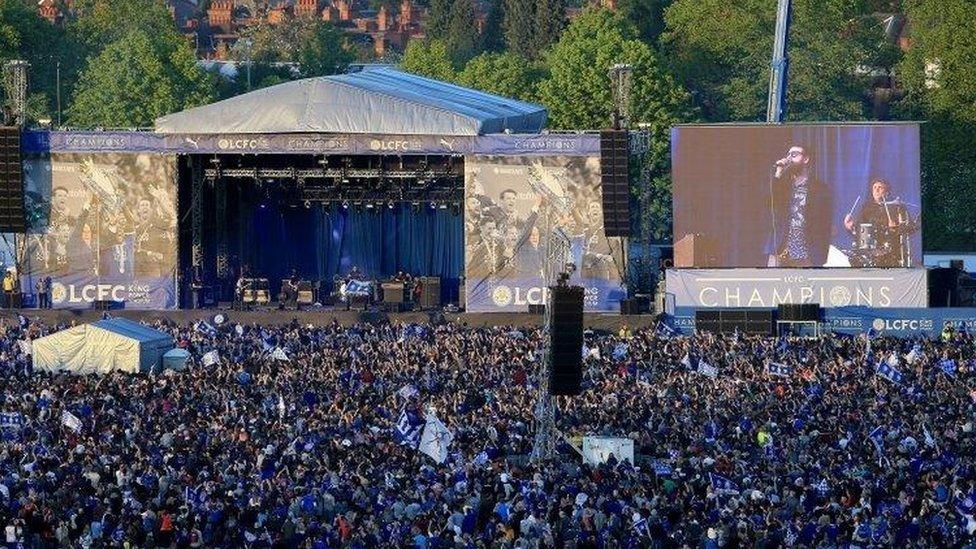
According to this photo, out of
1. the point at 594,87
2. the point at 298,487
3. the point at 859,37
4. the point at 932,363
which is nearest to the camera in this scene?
the point at 298,487

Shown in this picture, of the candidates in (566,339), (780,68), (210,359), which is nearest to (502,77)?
(780,68)

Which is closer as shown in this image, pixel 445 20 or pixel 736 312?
pixel 736 312

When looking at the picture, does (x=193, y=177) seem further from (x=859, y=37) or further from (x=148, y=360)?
(x=859, y=37)

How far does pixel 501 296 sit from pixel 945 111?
30.1m

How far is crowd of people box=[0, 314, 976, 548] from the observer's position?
3384 centimetres

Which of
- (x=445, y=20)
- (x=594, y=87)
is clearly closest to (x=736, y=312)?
(x=594, y=87)

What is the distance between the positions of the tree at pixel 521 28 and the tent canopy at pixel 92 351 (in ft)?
235

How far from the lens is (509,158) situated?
196 feet

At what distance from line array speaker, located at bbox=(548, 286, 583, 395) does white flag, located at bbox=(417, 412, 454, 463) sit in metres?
2.00

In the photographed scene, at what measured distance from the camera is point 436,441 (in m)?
39.2

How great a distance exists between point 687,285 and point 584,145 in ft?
12.3

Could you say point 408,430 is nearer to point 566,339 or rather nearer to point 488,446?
point 488,446

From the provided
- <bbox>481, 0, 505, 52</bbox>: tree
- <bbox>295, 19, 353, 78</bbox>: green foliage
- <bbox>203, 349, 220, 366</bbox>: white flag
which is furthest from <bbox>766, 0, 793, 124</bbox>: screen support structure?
<bbox>481, 0, 505, 52</bbox>: tree

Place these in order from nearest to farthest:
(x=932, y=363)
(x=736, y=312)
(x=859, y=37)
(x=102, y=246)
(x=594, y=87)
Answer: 1. (x=932, y=363)
2. (x=736, y=312)
3. (x=102, y=246)
4. (x=594, y=87)
5. (x=859, y=37)
